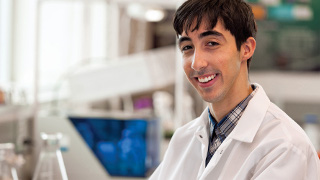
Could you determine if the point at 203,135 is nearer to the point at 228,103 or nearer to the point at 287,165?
the point at 228,103

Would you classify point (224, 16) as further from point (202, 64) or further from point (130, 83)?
point (130, 83)

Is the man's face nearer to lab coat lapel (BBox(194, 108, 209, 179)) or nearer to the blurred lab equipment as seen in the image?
lab coat lapel (BBox(194, 108, 209, 179))

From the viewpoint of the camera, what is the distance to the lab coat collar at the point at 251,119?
106 centimetres

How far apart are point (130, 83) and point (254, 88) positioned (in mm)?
1124

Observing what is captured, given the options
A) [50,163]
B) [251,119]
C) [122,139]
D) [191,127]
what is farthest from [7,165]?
[122,139]

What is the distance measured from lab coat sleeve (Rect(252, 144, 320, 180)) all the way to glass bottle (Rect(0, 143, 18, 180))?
565 millimetres

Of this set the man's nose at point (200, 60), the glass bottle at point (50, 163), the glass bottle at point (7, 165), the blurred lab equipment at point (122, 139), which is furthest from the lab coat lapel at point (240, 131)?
the blurred lab equipment at point (122, 139)

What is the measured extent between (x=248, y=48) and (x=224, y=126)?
0.18 m

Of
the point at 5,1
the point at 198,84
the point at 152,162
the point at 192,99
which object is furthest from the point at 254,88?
the point at 5,1

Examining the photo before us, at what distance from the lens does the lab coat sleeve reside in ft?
3.16

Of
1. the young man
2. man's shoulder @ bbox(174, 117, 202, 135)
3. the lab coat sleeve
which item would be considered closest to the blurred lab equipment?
man's shoulder @ bbox(174, 117, 202, 135)

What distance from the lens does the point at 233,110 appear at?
1179 mm

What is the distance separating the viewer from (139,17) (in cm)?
268

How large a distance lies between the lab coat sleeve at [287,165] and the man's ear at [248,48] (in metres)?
0.25
